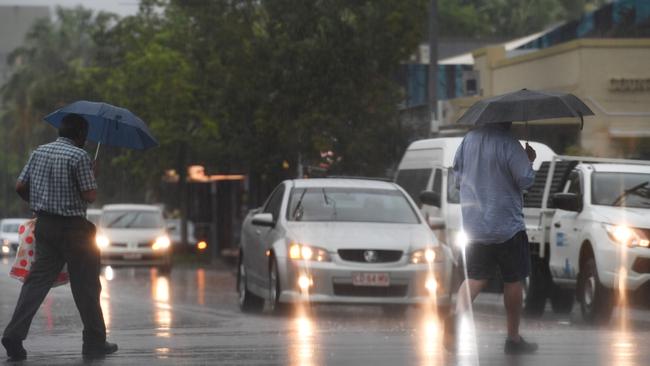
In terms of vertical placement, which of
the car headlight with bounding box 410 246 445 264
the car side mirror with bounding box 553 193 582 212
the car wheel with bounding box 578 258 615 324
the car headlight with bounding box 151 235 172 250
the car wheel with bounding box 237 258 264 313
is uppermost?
the car side mirror with bounding box 553 193 582 212

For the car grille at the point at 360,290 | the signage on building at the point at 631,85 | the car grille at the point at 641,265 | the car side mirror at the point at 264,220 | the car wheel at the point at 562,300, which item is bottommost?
the car wheel at the point at 562,300

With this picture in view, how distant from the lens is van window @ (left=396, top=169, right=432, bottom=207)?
2451 cm

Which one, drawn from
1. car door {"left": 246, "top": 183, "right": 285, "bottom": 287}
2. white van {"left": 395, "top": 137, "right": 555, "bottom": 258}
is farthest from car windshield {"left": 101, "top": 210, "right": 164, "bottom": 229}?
car door {"left": 246, "top": 183, "right": 285, "bottom": 287}

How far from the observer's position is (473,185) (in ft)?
37.3

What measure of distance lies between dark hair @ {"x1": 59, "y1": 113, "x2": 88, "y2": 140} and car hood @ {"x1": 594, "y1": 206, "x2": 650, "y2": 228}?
23.2ft

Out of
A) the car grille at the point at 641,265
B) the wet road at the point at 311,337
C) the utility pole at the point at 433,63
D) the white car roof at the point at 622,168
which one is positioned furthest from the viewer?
the utility pole at the point at 433,63

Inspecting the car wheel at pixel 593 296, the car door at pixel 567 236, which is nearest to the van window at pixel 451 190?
the car door at pixel 567 236

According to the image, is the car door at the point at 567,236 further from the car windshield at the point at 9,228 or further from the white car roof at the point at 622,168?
the car windshield at the point at 9,228

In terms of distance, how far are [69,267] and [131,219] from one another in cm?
2663

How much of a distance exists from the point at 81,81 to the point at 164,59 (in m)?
16.0

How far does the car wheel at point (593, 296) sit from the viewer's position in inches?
659

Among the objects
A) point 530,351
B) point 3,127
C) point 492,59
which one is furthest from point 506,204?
point 3,127

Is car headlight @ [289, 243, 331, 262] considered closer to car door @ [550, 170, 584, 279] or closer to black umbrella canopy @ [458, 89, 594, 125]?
car door @ [550, 170, 584, 279]

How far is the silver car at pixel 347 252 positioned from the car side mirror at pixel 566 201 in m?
A: 1.28
